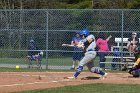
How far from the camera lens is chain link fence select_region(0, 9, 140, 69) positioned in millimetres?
22531

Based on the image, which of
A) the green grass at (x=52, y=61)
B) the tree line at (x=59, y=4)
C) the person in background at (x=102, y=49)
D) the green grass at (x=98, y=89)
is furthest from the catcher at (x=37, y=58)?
the tree line at (x=59, y=4)

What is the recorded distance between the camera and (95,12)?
2256 centimetres

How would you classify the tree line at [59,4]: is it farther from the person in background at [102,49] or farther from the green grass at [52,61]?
the person in background at [102,49]

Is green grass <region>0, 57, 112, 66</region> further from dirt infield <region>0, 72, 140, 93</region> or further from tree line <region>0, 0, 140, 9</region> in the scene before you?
tree line <region>0, 0, 140, 9</region>

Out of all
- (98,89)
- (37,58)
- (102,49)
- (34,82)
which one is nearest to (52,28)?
(37,58)

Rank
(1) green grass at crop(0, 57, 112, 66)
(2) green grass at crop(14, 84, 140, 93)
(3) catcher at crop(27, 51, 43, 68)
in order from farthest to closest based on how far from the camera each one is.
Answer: (1) green grass at crop(0, 57, 112, 66) < (3) catcher at crop(27, 51, 43, 68) < (2) green grass at crop(14, 84, 140, 93)

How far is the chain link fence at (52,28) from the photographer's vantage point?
22.5m

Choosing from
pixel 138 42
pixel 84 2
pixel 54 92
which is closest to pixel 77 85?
pixel 54 92

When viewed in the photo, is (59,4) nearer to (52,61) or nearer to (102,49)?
(52,61)

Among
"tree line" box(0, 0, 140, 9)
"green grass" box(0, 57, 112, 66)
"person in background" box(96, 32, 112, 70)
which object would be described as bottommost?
"green grass" box(0, 57, 112, 66)

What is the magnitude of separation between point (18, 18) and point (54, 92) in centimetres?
1060

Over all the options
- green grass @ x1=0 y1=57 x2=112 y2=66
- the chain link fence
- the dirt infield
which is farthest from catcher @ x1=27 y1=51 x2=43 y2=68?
the dirt infield

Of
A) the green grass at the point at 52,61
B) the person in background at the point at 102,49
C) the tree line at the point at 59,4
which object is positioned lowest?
the green grass at the point at 52,61

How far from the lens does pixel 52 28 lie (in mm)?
22844
